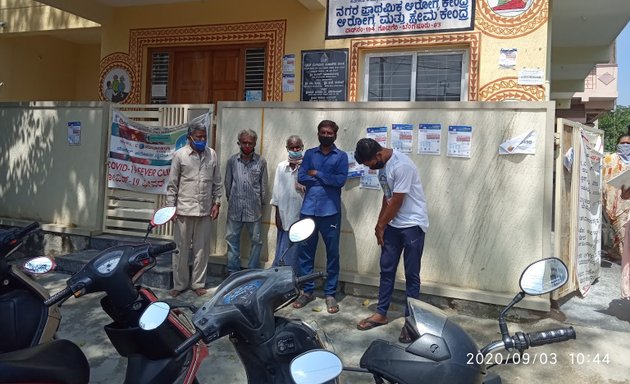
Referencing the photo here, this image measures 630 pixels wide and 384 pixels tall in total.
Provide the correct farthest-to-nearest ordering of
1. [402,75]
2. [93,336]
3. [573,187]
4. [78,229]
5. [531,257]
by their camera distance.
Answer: [402,75], [78,229], [573,187], [531,257], [93,336]

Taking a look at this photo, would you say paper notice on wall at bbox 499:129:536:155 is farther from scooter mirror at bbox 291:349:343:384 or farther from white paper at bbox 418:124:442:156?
scooter mirror at bbox 291:349:343:384

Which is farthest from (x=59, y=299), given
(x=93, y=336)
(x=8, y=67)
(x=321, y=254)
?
(x=8, y=67)

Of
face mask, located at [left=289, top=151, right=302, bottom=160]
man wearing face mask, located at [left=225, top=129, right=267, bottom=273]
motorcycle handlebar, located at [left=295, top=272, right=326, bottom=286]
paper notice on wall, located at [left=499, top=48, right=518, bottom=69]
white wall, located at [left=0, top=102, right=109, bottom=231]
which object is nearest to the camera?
motorcycle handlebar, located at [left=295, top=272, right=326, bottom=286]

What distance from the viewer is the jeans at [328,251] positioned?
4.91 meters

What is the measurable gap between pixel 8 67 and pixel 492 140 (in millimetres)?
9601

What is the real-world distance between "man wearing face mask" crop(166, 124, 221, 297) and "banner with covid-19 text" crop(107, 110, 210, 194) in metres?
1.07

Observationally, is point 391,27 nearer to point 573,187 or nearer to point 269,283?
point 573,187

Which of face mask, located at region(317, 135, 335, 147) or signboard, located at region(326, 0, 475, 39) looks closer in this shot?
face mask, located at region(317, 135, 335, 147)

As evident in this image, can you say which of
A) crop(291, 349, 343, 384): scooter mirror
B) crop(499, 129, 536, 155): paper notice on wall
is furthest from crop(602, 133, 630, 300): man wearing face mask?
crop(291, 349, 343, 384): scooter mirror

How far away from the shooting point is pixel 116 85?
27.8 feet

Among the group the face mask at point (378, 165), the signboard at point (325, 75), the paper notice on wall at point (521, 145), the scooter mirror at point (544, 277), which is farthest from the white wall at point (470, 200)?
the scooter mirror at point (544, 277)

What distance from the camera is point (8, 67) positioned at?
992cm

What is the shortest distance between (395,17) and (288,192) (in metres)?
3.21

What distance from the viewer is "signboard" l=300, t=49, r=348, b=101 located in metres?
7.08
